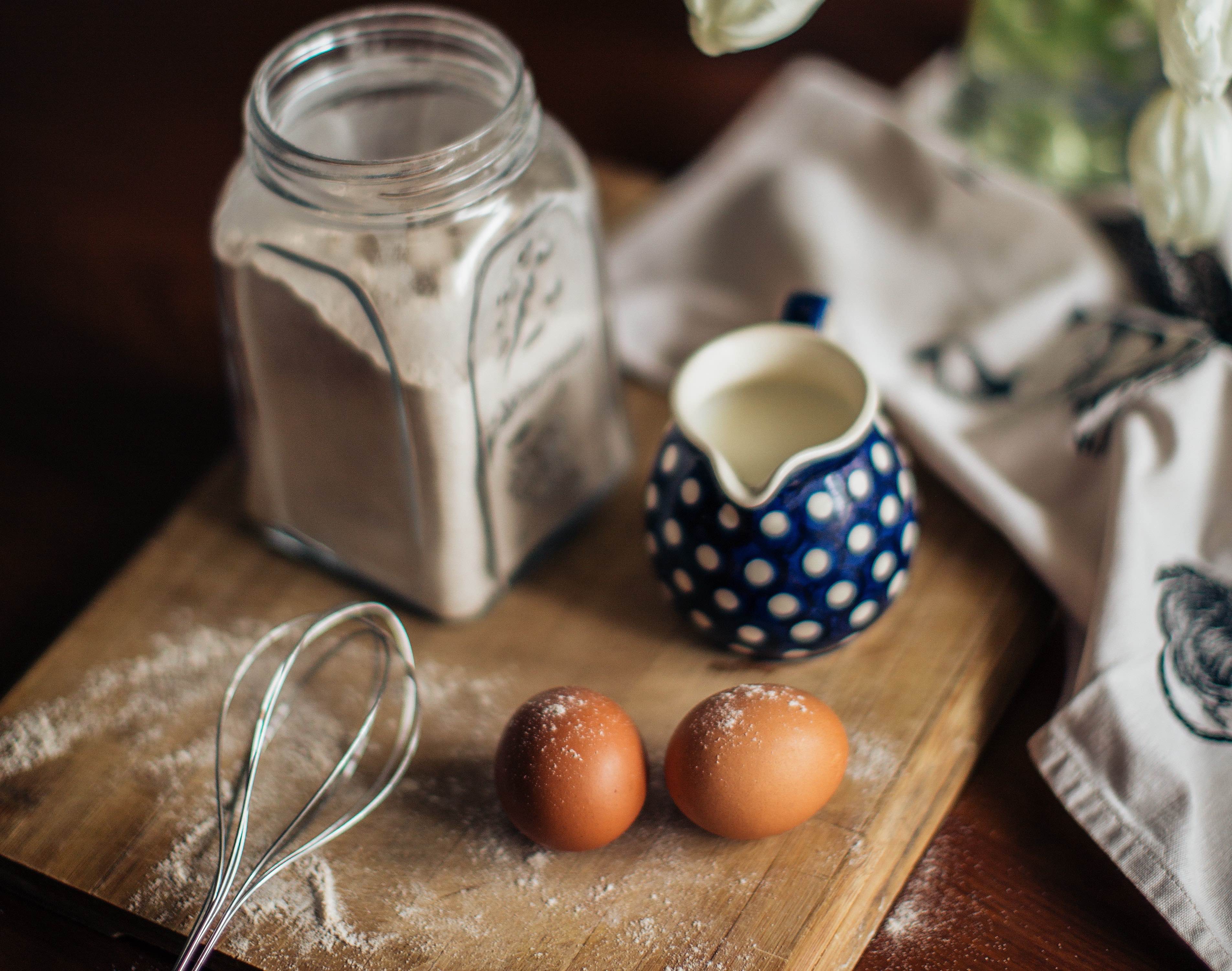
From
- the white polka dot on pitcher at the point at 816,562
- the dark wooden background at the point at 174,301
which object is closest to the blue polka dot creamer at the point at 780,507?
the white polka dot on pitcher at the point at 816,562

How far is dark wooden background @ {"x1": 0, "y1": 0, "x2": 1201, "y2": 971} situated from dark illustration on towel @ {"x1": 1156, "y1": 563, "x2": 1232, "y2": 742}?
0.06 metres

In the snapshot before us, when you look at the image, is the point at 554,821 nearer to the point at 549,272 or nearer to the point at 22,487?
the point at 549,272

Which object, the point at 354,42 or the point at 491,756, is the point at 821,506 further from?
the point at 354,42

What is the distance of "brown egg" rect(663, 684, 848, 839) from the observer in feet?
1.50

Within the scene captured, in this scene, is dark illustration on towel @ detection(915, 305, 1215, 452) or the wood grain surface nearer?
the wood grain surface

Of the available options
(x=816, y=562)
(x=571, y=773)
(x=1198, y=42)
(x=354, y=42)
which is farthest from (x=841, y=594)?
(x=354, y=42)

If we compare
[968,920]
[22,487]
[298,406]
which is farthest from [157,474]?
[968,920]

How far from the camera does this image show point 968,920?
1.56 feet

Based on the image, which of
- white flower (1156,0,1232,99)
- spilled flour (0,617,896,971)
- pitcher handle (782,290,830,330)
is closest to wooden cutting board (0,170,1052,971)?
spilled flour (0,617,896,971)

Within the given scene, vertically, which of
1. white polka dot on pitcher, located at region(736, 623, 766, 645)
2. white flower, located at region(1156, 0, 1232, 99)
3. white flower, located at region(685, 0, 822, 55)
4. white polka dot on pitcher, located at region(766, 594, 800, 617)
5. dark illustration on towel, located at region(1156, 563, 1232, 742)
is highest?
white flower, located at region(685, 0, 822, 55)

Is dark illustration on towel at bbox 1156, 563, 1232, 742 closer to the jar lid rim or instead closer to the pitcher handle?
the pitcher handle

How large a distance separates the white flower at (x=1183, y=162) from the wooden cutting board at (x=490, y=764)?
7.6 inches

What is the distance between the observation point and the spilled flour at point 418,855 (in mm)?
464

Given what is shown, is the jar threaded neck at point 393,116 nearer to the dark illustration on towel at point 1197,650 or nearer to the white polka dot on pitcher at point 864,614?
the white polka dot on pitcher at point 864,614
